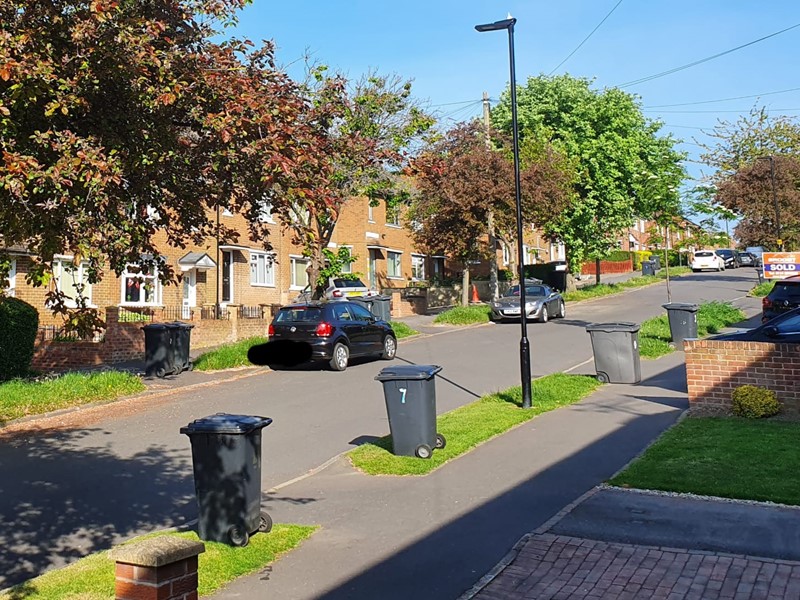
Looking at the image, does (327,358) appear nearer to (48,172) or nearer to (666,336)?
(666,336)

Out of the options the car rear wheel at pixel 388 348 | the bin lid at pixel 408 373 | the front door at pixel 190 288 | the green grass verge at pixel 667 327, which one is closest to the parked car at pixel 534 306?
the green grass verge at pixel 667 327

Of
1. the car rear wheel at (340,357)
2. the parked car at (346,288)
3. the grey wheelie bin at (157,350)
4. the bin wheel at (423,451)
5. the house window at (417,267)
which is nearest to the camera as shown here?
the bin wheel at (423,451)

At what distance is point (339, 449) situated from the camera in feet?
34.0

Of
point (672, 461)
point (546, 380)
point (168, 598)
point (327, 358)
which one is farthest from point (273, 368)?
point (168, 598)

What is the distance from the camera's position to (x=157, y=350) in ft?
55.8

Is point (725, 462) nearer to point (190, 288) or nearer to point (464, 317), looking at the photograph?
point (464, 317)

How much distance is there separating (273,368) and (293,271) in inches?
759

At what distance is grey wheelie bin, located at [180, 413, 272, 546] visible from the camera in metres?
6.47

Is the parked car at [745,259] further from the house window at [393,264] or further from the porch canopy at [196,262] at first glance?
the porch canopy at [196,262]

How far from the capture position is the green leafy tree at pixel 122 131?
5262 millimetres

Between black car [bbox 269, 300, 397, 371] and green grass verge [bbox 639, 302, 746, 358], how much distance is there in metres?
6.37

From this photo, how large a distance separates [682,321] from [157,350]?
12291 mm

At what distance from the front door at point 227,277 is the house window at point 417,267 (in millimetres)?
16070

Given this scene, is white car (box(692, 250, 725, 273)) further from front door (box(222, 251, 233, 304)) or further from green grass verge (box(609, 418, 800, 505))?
→ green grass verge (box(609, 418, 800, 505))
